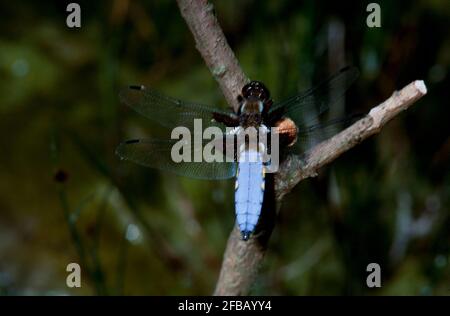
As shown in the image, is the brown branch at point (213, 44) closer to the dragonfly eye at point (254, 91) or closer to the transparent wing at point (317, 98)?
the dragonfly eye at point (254, 91)

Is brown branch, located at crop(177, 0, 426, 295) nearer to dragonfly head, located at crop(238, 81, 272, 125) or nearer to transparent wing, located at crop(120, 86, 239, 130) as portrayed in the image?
dragonfly head, located at crop(238, 81, 272, 125)

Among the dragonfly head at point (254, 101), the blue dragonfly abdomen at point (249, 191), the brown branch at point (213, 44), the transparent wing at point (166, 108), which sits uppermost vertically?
the transparent wing at point (166, 108)

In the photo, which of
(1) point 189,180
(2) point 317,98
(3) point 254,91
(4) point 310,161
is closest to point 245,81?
(3) point 254,91

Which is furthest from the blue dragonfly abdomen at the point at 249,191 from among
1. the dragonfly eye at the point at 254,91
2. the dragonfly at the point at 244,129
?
the dragonfly eye at the point at 254,91

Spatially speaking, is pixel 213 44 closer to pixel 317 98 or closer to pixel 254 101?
pixel 254 101

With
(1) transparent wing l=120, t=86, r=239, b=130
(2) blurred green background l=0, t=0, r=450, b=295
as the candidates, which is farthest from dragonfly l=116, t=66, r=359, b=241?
(2) blurred green background l=0, t=0, r=450, b=295

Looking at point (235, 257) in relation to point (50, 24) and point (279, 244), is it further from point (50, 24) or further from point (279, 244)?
point (50, 24)

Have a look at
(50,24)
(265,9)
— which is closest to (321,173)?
(265,9)
